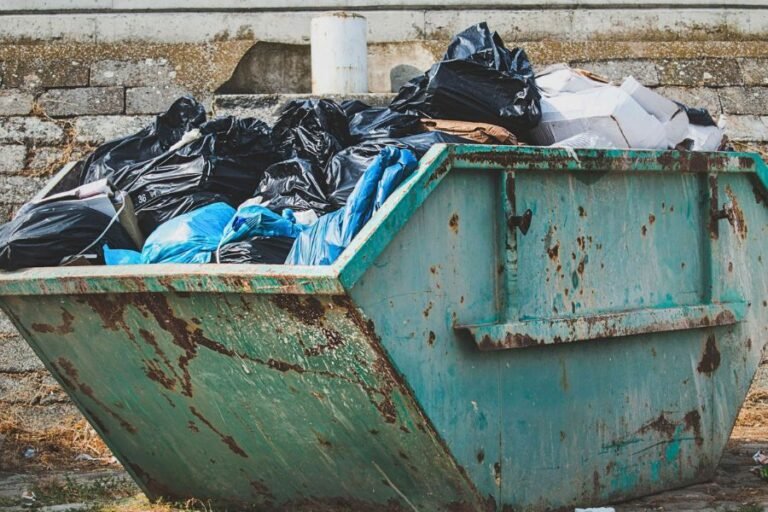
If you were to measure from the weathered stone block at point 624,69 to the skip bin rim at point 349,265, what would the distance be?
278 centimetres

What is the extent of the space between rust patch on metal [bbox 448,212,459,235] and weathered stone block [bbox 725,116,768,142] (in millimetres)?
3966

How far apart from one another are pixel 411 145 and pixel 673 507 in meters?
1.70

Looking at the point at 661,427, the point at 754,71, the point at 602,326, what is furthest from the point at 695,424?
the point at 754,71

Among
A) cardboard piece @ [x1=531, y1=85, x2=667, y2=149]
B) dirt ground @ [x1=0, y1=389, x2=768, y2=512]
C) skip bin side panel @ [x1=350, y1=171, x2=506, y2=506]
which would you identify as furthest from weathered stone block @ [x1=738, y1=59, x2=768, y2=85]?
skip bin side panel @ [x1=350, y1=171, x2=506, y2=506]

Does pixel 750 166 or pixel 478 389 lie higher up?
pixel 750 166

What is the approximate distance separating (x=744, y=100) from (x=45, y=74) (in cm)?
435

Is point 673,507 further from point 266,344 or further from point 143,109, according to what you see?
point 143,109

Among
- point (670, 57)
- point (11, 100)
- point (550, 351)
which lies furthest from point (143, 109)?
point (550, 351)

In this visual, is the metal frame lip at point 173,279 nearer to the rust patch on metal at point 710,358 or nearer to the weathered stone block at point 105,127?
the rust patch on metal at point 710,358

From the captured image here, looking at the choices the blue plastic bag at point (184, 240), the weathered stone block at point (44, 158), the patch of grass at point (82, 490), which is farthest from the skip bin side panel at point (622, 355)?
the weathered stone block at point (44, 158)

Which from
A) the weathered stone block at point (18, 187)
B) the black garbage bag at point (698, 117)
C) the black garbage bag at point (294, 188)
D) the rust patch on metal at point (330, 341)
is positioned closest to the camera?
the rust patch on metal at point (330, 341)

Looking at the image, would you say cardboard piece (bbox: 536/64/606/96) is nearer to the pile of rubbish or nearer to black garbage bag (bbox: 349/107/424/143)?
the pile of rubbish

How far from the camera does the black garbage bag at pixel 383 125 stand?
4.00 meters

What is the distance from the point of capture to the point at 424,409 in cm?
332
